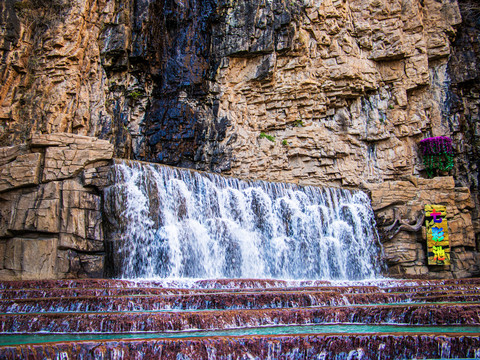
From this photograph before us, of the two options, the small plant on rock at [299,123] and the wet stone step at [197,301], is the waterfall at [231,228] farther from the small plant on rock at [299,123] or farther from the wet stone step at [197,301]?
the wet stone step at [197,301]

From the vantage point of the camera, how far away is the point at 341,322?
6.96 meters

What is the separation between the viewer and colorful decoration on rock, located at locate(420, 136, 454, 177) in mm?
20672

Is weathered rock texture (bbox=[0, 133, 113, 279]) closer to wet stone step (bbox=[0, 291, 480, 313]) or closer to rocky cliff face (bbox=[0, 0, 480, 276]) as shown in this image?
wet stone step (bbox=[0, 291, 480, 313])

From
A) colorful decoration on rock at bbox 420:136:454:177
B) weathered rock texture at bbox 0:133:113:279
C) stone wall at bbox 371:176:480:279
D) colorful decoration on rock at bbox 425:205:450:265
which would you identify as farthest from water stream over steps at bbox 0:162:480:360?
colorful decoration on rock at bbox 420:136:454:177

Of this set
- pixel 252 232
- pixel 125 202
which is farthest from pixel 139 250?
pixel 252 232

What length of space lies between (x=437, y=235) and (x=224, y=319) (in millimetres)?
13576

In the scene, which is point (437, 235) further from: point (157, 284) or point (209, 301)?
point (209, 301)

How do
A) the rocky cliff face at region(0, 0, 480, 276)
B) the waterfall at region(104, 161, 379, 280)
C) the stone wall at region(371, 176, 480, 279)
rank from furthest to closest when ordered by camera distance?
1. the rocky cliff face at region(0, 0, 480, 276)
2. the stone wall at region(371, 176, 480, 279)
3. the waterfall at region(104, 161, 379, 280)

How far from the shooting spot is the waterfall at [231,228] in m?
13.4

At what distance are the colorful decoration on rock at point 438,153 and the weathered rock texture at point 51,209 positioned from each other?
15.2 m

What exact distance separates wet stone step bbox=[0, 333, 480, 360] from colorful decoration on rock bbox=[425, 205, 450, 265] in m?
13.1

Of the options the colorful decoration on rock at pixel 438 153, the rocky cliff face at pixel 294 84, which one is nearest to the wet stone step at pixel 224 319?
the rocky cliff face at pixel 294 84

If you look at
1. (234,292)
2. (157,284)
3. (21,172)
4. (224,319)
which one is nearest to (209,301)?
(234,292)

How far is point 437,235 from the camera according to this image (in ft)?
57.3
